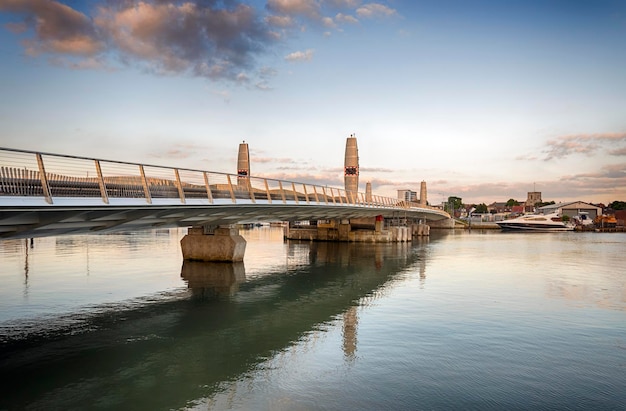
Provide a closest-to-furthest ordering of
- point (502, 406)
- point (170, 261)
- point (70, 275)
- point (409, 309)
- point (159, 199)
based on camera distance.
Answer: point (502, 406), point (159, 199), point (409, 309), point (70, 275), point (170, 261)

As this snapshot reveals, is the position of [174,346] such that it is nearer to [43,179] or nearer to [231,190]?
[43,179]

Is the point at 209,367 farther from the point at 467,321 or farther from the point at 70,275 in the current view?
the point at 70,275

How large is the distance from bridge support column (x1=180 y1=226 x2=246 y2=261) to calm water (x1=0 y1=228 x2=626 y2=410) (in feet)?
23.7

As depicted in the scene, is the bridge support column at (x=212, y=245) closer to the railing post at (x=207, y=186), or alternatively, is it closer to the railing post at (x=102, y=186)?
the railing post at (x=207, y=186)

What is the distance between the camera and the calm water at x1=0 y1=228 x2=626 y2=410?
13047 mm

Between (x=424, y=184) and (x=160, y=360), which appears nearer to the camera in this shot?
(x=160, y=360)

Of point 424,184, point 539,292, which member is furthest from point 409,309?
point 424,184

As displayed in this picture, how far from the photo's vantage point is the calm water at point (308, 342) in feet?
42.8

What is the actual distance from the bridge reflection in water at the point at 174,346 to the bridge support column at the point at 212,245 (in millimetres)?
10383

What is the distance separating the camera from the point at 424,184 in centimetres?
16050

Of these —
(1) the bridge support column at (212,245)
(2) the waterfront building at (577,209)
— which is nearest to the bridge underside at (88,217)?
(1) the bridge support column at (212,245)

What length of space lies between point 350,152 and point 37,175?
8133cm

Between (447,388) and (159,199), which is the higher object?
(159,199)

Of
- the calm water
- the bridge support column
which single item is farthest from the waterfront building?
the bridge support column
